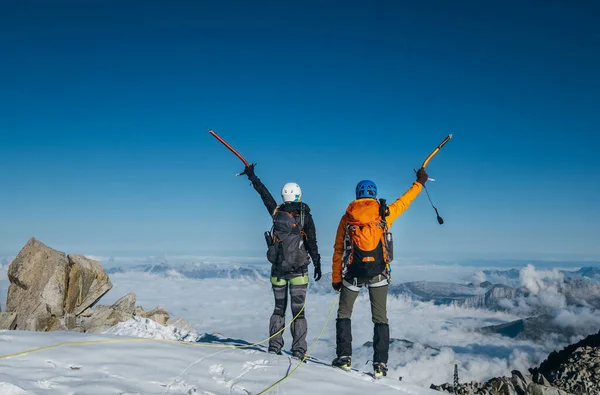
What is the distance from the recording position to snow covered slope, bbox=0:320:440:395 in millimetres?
7250

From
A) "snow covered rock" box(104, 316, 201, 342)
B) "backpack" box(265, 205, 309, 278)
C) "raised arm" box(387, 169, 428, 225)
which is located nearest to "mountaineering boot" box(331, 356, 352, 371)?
"backpack" box(265, 205, 309, 278)

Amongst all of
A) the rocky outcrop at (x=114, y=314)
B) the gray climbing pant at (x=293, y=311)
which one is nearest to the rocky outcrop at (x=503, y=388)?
Result: the gray climbing pant at (x=293, y=311)

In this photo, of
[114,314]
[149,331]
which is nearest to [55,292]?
[114,314]

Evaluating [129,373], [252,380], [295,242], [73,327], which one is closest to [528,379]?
[295,242]

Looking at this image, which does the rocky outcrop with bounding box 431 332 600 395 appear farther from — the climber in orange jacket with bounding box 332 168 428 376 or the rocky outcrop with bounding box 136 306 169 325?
the rocky outcrop with bounding box 136 306 169 325

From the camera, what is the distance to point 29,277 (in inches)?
785

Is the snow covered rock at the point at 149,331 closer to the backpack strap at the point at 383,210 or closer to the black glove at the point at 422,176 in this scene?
the backpack strap at the point at 383,210

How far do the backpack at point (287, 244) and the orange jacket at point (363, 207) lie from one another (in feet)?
3.15

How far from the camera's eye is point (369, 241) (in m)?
9.95

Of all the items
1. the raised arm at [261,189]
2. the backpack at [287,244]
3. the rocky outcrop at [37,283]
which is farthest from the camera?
the rocky outcrop at [37,283]

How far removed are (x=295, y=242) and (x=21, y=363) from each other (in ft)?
20.6

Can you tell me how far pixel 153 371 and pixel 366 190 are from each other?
6068mm

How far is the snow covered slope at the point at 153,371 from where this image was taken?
7.25 m

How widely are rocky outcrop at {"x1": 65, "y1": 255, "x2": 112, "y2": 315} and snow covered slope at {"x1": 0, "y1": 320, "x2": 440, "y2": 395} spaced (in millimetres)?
11716
